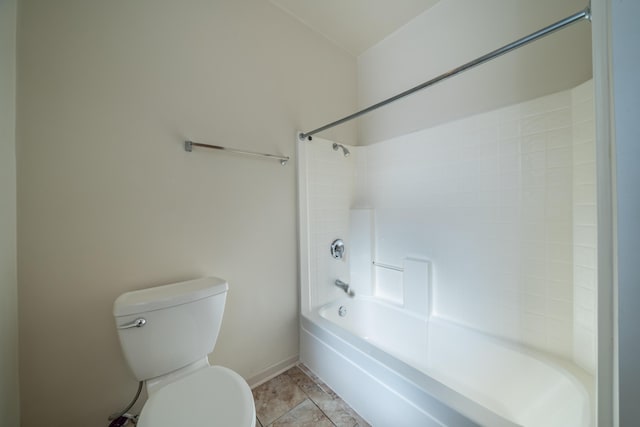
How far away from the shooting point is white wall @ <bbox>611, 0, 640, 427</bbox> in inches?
18.2

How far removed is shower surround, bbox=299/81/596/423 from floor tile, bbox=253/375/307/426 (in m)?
0.31

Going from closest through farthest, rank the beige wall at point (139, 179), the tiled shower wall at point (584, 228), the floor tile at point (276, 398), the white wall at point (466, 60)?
the beige wall at point (139, 179) < the tiled shower wall at point (584, 228) < the white wall at point (466, 60) < the floor tile at point (276, 398)

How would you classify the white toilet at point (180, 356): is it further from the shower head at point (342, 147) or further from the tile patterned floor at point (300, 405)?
the shower head at point (342, 147)

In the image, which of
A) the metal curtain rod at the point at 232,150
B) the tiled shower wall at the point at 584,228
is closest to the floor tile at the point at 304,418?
the tiled shower wall at the point at 584,228

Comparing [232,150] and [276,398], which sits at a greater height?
[232,150]

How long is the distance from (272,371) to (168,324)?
0.89 metres

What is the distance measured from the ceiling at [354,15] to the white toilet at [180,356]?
1.87m

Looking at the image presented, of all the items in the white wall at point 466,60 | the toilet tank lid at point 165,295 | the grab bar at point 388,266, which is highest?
the white wall at point 466,60

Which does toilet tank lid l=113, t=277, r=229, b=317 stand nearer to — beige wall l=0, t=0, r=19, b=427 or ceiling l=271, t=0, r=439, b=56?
beige wall l=0, t=0, r=19, b=427

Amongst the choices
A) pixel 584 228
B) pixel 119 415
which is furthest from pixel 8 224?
pixel 584 228

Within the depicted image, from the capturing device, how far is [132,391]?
Result: 1.10 meters

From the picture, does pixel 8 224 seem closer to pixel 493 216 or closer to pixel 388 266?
pixel 388 266

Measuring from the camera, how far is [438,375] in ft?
4.74

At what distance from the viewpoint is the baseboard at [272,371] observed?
1.48 meters
